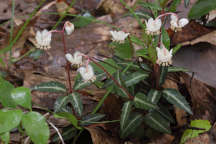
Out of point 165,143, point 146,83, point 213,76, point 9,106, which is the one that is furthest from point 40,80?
point 213,76

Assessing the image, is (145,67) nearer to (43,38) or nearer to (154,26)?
(154,26)

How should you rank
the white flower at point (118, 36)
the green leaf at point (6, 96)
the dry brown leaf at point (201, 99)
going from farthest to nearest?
1. the dry brown leaf at point (201, 99)
2. the white flower at point (118, 36)
3. the green leaf at point (6, 96)

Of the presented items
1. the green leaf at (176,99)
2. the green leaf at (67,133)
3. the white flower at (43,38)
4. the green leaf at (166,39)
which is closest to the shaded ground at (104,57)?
the green leaf at (67,133)

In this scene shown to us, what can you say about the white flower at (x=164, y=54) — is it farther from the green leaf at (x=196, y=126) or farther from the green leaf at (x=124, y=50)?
the green leaf at (x=196, y=126)

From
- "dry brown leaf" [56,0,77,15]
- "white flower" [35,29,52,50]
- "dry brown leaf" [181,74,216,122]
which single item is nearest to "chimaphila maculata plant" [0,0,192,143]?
"white flower" [35,29,52,50]

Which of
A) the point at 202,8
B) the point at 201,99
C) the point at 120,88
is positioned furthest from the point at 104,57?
the point at 202,8

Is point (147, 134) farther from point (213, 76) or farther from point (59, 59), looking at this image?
point (59, 59)

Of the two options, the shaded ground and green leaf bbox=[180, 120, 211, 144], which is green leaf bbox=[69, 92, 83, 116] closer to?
the shaded ground

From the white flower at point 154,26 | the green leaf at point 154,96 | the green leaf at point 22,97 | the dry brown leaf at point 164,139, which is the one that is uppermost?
the white flower at point 154,26
